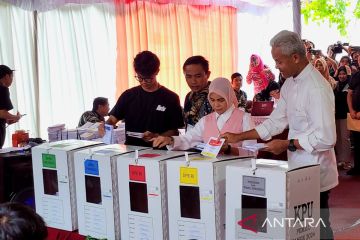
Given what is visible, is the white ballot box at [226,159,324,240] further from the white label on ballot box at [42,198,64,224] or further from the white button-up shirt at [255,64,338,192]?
the white label on ballot box at [42,198,64,224]

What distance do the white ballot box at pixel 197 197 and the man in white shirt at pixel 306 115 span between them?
0.40m

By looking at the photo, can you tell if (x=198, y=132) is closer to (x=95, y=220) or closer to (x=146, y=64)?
(x=146, y=64)

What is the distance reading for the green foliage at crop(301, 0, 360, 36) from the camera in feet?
34.1

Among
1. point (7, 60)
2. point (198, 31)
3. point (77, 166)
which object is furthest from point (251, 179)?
point (198, 31)

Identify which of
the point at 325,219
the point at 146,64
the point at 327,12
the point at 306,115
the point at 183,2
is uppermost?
the point at 327,12

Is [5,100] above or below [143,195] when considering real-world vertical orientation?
above

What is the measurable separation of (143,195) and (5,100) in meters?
2.89

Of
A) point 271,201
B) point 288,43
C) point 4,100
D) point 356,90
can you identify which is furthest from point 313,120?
point 356,90

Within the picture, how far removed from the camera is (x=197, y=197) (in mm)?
1662

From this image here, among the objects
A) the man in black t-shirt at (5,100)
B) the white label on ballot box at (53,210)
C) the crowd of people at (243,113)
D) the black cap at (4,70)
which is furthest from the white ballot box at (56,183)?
the black cap at (4,70)

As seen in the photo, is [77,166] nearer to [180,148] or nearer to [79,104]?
[180,148]

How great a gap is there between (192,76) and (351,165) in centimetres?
368

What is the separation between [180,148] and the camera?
2377 mm

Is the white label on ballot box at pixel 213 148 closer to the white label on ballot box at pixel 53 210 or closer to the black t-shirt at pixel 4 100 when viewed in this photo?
the white label on ballot box at pixel 53 210
